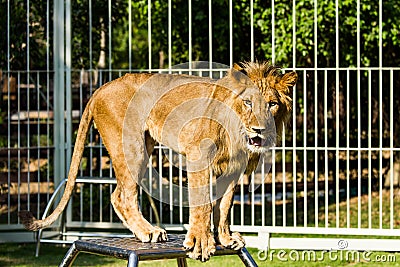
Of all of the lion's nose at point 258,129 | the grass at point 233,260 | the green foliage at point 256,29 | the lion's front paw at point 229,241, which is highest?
the green foliage at point 256,29

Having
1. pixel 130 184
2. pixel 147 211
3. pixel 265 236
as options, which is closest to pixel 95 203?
pixel 147 211

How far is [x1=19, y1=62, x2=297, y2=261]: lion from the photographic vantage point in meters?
4.00

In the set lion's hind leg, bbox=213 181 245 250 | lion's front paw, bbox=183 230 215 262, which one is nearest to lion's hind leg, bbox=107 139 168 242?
lion's hind leg, bbox=213 181 245 250

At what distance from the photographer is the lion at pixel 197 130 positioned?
4004 millimetres

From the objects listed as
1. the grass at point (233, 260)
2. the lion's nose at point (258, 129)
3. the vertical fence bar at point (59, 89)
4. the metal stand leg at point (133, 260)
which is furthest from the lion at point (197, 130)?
the vertical fence bar at point (59, 89)

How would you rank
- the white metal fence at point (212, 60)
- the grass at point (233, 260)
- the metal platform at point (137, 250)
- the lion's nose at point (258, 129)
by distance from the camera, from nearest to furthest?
1. the lion's nose at point (258, 129)
2. the metal platform at point (137, 250)
3. the grass at point (233, 260)
4. the white metal fence at point (212, 60)

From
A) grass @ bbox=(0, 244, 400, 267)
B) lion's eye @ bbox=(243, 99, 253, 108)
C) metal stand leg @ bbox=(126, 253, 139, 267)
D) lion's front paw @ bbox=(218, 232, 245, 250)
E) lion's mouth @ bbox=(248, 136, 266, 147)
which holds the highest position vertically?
Answer: lion's eye @ bbox=(243, 99, 253, 108)

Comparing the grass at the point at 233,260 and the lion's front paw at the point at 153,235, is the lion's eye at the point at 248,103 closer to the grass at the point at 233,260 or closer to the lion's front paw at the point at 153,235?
the lion's front paw at the point at 153,235

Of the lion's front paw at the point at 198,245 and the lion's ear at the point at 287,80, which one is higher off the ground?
A: the lion's ear at the point at 287,80

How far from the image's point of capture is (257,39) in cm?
1250

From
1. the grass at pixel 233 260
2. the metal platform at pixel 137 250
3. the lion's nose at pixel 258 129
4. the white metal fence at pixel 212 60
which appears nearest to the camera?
the lion's nose at pixel 258 129

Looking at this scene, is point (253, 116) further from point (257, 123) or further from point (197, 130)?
point (197, 130)

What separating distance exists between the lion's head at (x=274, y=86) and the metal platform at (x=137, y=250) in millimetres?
727

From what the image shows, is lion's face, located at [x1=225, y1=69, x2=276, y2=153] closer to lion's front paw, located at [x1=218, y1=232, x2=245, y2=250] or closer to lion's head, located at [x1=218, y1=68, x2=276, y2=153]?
lion's head, located at [x1=218, y1=68, x2=276, y2=153]
